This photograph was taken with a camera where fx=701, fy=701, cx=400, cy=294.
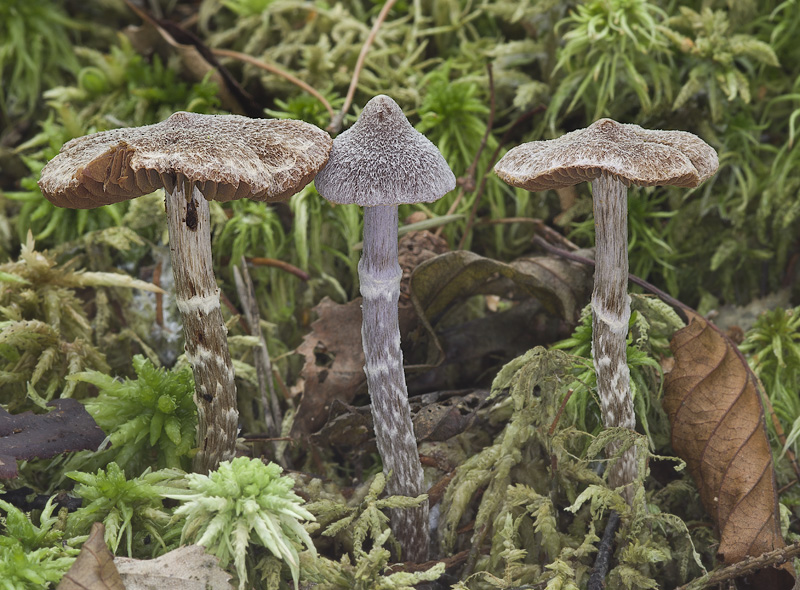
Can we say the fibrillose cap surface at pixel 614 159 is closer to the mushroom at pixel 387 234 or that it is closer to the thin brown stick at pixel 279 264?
the mushroom at pixel 387 234

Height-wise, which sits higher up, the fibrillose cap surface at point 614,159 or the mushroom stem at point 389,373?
the fibrillose cap surface at point 614,159

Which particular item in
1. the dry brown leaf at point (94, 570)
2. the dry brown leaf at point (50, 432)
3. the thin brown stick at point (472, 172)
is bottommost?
the dry brown leaf at point (94, 570)

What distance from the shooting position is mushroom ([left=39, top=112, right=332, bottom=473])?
195cm

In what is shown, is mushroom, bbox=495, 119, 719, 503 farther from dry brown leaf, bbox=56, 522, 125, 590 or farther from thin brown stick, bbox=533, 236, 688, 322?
dry brown leaf, bbox=56, 522, 125, 590

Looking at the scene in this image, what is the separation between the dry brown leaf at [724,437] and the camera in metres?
2.43

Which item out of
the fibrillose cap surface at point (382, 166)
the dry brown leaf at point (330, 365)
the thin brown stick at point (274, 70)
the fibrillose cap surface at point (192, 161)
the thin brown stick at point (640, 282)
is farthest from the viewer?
the thin brown stick at point (274, 70)

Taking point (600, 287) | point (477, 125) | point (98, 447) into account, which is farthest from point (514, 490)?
point (477, 125)

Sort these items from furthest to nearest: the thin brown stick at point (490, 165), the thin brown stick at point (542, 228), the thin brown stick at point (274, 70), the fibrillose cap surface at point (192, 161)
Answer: the thin brown stick at point (274, 70)
the thin brown stick at point (490, 165)
the thin brown stick at point (542, 228)
the fibrillose cap surface at point (192, 161)

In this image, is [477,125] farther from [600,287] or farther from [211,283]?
[211,283]

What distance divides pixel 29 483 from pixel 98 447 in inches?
14.4

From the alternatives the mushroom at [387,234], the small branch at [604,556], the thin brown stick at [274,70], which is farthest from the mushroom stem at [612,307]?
the thin brown stick at [274,70]

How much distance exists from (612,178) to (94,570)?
197 centimetres

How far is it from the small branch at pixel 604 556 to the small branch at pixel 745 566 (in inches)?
9.4

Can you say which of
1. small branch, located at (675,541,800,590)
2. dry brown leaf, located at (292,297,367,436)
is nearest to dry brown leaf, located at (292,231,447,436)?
dry brown leaf, located at (292,297,367,436)
